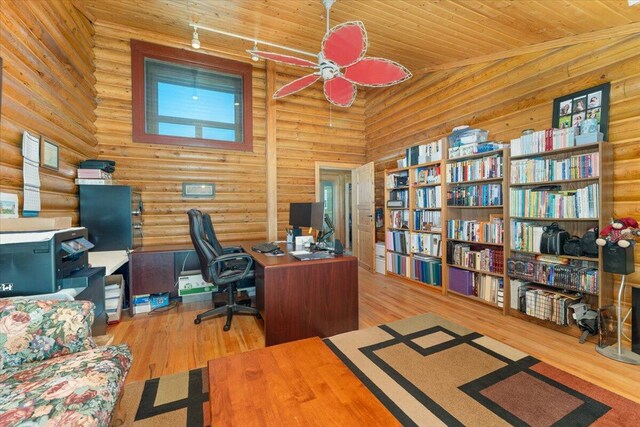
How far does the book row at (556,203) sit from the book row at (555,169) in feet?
0.39

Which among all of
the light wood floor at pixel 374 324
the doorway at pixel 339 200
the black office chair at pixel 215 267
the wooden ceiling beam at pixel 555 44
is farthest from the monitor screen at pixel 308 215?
the doorway at pixel 339 200

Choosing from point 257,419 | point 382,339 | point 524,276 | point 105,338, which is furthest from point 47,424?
point 524,276

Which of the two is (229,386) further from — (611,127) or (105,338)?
(611,127)

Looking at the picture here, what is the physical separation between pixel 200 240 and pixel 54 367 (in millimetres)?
1504

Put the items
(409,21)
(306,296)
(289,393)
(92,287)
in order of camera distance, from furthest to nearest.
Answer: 1. (409,21)
2. (306,296)
3. (92,287)
4. (289,393)

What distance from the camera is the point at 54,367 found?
121 centimetres

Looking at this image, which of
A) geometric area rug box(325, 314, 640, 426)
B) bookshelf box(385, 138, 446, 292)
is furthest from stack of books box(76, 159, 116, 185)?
bookshelf box(385, 138, 446, 292)

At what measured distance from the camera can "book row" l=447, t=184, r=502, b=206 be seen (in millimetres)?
3145

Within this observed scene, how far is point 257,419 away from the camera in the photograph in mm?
1023

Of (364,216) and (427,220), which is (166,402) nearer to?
(427,220)

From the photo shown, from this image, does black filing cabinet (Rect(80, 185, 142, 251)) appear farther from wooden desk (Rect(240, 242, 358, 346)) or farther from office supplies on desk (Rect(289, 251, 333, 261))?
office supplies on desk (Rect(289, 251, 333, 261))

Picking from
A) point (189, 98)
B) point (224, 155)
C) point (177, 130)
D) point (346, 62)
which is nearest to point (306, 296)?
point (346, 62)

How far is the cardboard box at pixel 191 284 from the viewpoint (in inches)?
136

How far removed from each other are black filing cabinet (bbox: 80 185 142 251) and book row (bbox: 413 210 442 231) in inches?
151
